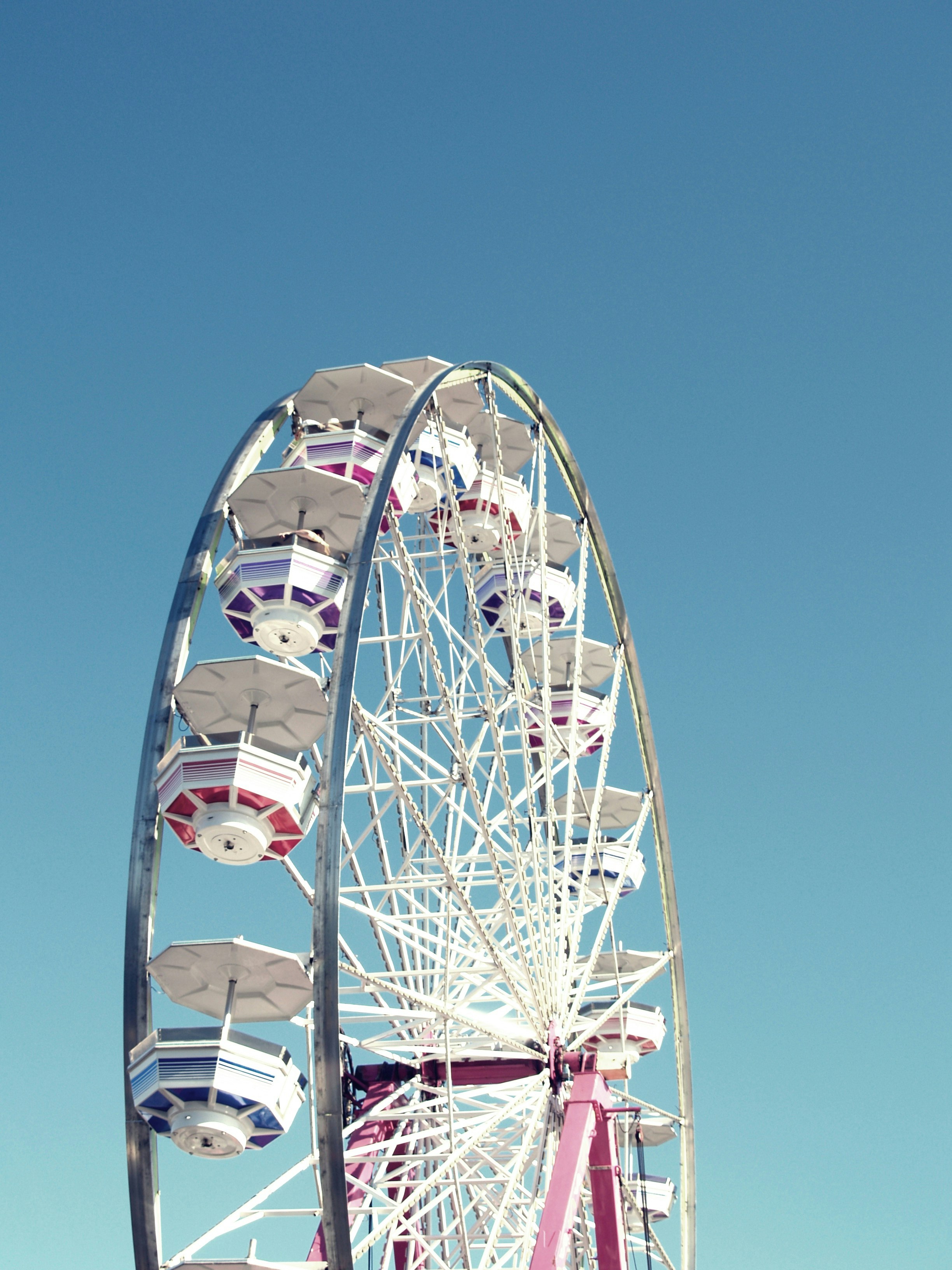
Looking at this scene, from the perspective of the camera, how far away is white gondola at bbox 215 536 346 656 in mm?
13297

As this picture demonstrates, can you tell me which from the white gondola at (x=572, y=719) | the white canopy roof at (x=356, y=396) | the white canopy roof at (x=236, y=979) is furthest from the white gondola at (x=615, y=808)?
the white canopy roof at (x=236, y=979)

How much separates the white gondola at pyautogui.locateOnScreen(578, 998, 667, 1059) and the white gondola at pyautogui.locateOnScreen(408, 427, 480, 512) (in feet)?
20.0

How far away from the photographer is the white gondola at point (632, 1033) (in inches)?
658

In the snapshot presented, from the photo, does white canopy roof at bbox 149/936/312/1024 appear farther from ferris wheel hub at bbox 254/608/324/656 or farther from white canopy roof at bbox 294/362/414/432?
white canopy roof at bbox 294/362/414/432

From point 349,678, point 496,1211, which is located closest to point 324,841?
point 349,678

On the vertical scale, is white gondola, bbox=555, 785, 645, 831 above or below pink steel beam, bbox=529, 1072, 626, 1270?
above

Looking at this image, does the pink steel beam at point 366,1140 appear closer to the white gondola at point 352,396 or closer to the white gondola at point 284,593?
the white gondola at point 284,593

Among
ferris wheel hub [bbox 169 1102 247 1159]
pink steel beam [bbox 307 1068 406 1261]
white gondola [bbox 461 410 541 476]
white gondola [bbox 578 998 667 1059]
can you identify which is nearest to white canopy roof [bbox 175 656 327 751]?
ferris wheel hub [bbox 169 1102 247 1159]

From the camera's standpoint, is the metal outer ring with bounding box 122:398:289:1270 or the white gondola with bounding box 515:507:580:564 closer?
the metal outer ring with bounding box 122:398:289:1270

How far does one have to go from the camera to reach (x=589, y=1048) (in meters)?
16.5

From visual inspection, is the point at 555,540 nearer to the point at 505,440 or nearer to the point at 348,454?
the point at 505,440

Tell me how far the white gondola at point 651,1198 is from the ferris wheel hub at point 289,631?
9.16m

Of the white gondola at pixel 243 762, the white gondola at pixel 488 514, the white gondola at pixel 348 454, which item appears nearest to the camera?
Result: the white gondola at pixel 243 762

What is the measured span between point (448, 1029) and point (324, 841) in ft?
11.0
